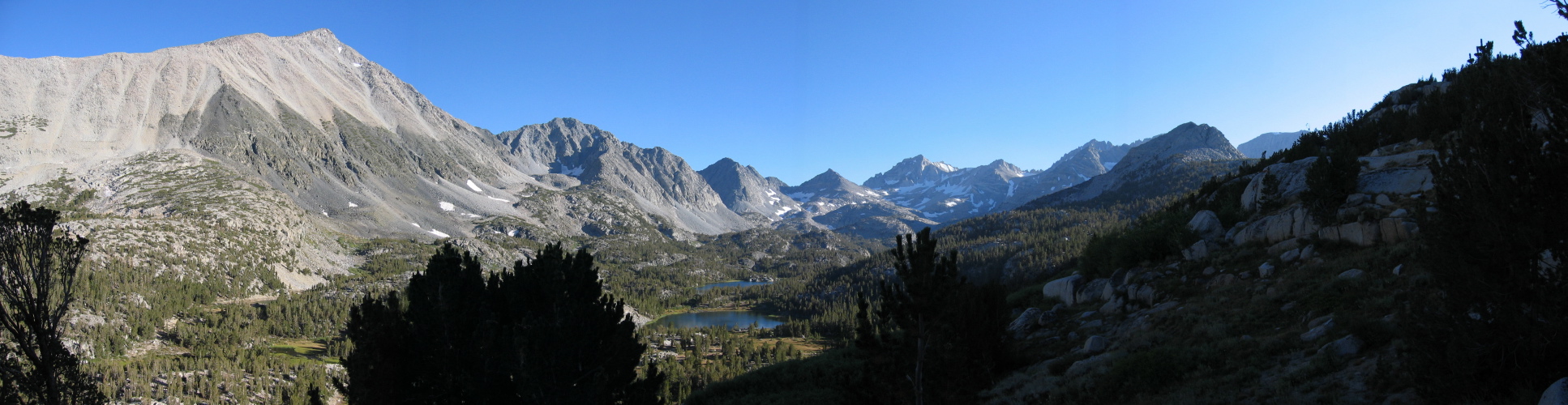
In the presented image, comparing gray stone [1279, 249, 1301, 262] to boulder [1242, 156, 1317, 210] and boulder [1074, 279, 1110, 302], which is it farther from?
boulder [1074, 279, 1110, 302]

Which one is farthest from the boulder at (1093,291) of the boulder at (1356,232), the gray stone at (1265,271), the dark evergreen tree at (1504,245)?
the dark evergreen tree at (1504,245)

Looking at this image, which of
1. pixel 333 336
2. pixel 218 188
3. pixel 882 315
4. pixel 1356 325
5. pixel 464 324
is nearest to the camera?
pixel 1356 325

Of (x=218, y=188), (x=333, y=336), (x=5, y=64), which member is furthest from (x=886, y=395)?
(x=5, y=64)

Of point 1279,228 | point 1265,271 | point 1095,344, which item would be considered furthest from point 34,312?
point 1279,228

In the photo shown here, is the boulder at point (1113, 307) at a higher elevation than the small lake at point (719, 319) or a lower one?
higher

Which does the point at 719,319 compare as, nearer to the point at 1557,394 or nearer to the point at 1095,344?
the point at 1095,344

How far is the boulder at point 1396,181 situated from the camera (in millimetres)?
18656

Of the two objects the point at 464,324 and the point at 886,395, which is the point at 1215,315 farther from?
the point at 464,324

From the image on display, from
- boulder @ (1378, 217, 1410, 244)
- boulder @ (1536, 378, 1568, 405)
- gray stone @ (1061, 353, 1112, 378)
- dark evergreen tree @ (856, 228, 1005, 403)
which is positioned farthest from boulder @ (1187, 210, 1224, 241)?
boulder @ (1536, 378, 1568, 405)

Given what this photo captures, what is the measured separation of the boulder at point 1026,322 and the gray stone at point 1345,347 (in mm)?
13086

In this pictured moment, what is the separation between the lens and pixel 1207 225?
82.5 feet

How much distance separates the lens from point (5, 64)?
175 metres

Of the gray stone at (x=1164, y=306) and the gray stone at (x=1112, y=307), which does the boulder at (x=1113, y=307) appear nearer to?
the gray stone at (x=1112, y=307)

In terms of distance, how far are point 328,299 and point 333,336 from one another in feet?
74.4
